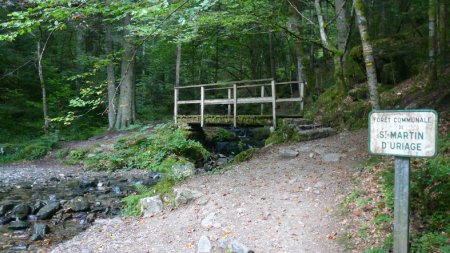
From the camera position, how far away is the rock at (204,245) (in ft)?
16.8

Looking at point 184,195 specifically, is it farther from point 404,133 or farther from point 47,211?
point 404,133

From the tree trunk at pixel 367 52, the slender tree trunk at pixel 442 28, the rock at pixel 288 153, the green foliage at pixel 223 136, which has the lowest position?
the green foliage at pixel 223 136

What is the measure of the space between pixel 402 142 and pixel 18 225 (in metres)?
7.44

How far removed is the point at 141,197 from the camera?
7664 mm

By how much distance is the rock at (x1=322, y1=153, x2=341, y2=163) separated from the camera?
7.95 metres

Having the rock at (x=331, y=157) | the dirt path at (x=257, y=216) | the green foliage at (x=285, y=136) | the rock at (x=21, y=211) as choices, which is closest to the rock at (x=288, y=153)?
the dirt path at (x=257, y=216)

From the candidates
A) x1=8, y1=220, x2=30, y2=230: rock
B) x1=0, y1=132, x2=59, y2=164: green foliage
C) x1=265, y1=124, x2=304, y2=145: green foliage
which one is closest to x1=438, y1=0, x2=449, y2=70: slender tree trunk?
x1=265, y1=124, x2=304, y2=145: green foliage

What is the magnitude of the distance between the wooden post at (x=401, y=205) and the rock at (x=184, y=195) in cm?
453

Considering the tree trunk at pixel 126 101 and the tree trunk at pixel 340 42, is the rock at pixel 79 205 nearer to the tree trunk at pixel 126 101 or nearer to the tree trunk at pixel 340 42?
the tree trunk at pixel 340 42

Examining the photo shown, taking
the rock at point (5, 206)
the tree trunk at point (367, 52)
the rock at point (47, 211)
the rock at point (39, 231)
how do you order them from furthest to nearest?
1. the rock at point (5, 206)
2. the rock at point (47, 211)
3. the rock at point (39, 231)
4. the tree trunk at point (367, 52)

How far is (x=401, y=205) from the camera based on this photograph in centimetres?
321

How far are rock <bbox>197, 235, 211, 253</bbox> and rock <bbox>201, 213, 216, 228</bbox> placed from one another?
0.57 metres

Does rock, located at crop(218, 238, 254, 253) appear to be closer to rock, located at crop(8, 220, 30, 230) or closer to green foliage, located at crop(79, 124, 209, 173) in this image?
rock, located at crop(8, 220, 30, 230)

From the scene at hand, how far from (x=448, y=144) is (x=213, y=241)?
4.23m
